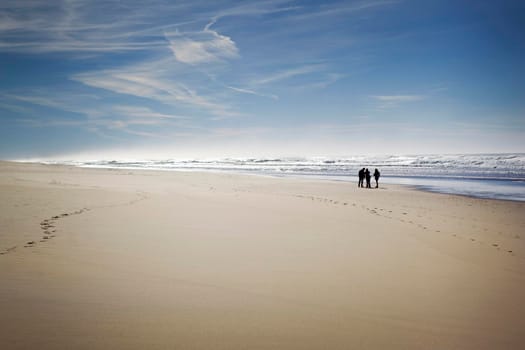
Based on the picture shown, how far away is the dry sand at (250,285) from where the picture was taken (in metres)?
3.22

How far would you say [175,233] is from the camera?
7.42 metres

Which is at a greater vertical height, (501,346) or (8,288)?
(8,288)

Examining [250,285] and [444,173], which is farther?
[444,173]

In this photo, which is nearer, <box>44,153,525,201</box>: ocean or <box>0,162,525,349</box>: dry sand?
<box>0,162,525,349</box>: dry sand

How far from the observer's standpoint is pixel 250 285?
14.8ft

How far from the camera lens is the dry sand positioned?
3.22 m

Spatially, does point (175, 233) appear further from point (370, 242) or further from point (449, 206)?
point (449, 206)

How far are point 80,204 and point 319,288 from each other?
9.24 meters

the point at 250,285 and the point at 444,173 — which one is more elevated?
the point at 444,173

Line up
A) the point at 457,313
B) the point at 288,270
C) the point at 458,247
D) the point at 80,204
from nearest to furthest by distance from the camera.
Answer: the point at 457,313 → the point at 288,270 → the point at 458,247 → the point at 80,204

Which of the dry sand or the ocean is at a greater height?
the ocean

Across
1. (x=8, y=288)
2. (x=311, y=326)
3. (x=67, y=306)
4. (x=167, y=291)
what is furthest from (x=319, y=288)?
(x=8, y=288)

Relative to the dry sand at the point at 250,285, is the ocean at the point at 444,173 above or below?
above

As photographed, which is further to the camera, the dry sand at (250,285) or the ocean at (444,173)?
the ocean at (444,173)
